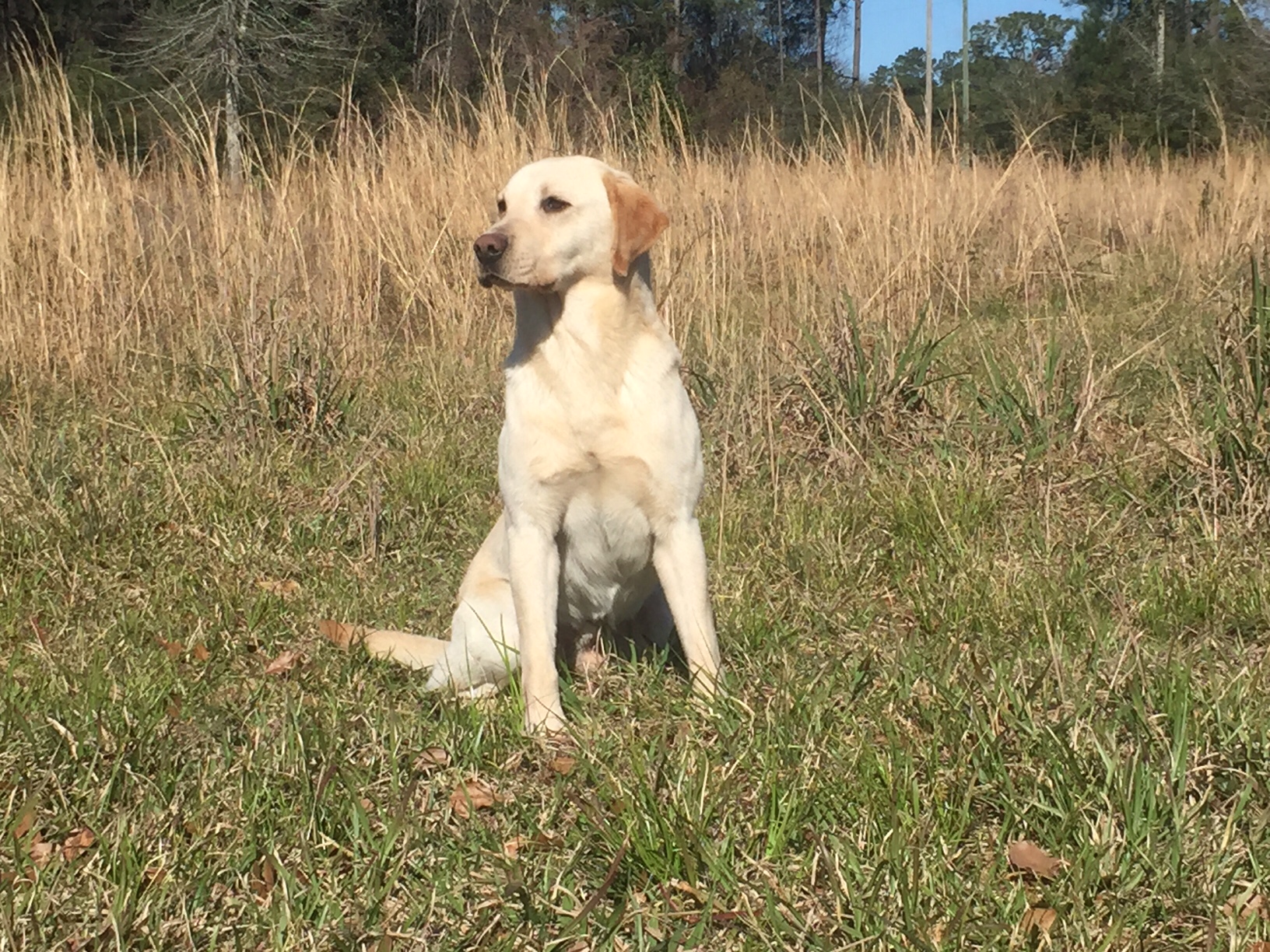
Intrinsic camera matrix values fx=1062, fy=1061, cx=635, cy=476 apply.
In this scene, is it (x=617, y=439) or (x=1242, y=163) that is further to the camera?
(x=1242, y=163)

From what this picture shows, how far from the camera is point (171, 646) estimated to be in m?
2.53

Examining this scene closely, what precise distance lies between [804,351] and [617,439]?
2.15 m

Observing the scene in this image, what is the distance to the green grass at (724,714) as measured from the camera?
1.52 m

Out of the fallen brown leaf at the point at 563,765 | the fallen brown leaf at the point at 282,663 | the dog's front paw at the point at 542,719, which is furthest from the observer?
the fallen brown leaf at the point at 282,663

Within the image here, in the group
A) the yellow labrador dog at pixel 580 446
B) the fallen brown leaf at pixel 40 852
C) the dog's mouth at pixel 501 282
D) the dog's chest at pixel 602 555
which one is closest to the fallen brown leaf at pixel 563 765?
the yellow labrador dog at pixel 580 446

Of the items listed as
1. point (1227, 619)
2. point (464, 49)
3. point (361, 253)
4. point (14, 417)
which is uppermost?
point (464, 49)

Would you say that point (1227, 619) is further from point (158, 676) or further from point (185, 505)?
point (185, 505)

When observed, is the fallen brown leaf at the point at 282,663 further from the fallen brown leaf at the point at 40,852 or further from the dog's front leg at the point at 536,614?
the fallen brown leaf at the point at 40,852

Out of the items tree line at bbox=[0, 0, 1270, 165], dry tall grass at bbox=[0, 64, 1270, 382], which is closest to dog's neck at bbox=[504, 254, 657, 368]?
dry tall grass at bbox=[0, 64, 1270, 382]

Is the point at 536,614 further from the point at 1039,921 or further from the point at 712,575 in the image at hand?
the point at 1039,921

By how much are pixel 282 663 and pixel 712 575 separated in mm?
1172

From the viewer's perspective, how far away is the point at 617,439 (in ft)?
7.29

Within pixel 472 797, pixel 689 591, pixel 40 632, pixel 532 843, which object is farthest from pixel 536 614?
pixel 40 632

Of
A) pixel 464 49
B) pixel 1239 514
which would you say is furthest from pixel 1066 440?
pixel 464 49
